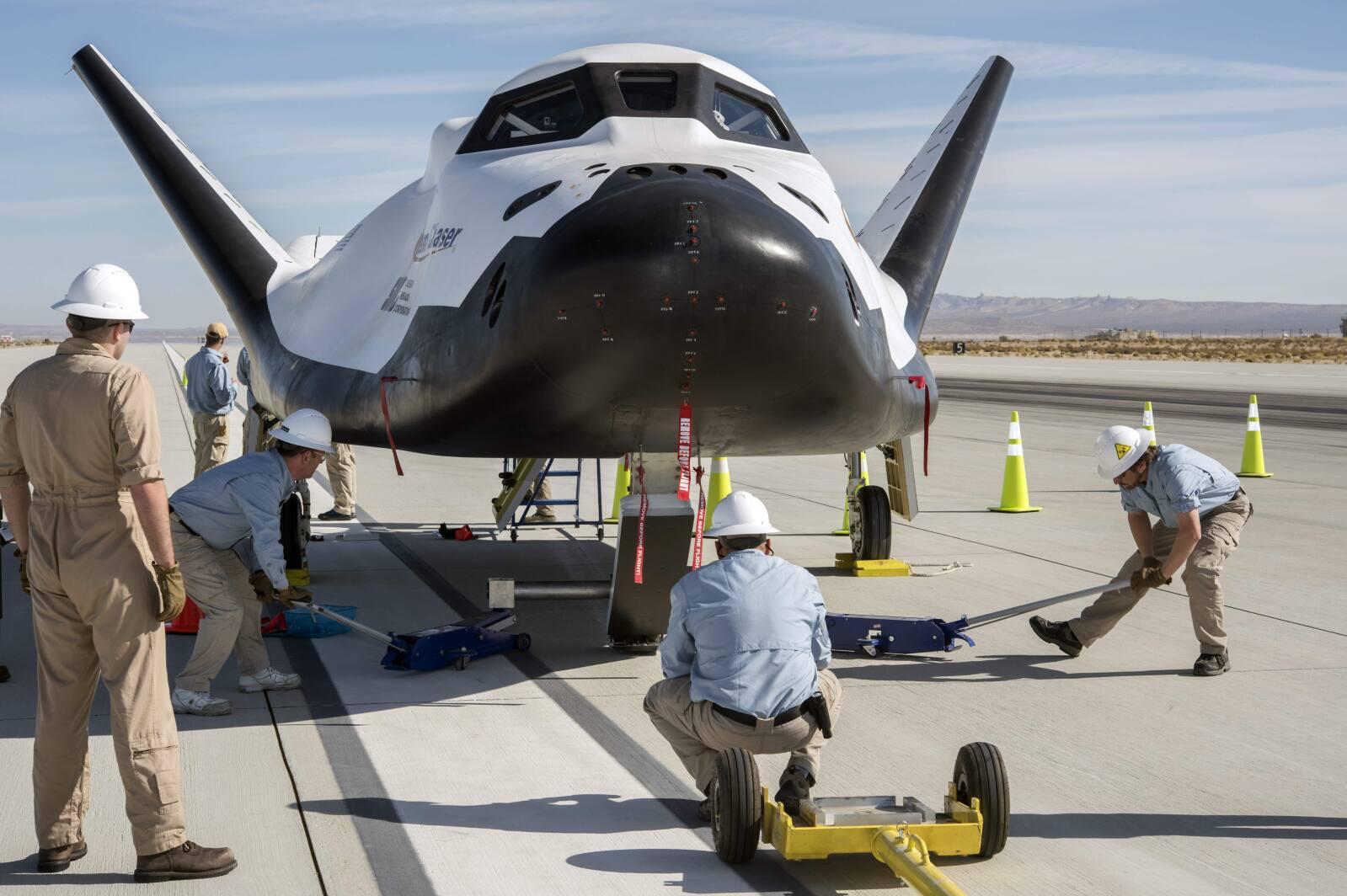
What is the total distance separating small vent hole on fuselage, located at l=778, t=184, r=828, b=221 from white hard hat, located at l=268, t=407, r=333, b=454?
10.4ft

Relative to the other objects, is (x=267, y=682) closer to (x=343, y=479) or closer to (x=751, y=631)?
(x=751, y=631)

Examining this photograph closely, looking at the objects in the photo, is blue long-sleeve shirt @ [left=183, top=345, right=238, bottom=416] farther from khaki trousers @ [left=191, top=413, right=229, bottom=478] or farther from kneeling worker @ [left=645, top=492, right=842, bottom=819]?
kneeling worker @ [left=645, top=492, right=842, bottom=819]

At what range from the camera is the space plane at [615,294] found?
7457 mm

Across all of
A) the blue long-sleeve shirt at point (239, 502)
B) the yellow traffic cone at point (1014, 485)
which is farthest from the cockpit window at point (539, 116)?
the yellow traffic cone at point (1014, 485)

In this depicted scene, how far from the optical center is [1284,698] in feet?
26.8

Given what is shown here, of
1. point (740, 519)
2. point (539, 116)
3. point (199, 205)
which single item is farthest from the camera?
point (199, 205)

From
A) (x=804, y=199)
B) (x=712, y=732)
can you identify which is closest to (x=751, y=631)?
(x=712, y=732)

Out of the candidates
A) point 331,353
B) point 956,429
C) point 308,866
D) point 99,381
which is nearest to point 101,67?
point 331,353

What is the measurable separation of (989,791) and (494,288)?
14.0ft

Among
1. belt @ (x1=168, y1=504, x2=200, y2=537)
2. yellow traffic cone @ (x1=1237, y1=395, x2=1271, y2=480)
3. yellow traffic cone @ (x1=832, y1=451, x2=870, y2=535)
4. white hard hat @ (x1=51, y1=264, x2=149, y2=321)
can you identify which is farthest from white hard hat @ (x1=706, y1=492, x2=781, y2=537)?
yellow traffic cone @ (x1=1237, y1=395, x2=1271, y2=480)

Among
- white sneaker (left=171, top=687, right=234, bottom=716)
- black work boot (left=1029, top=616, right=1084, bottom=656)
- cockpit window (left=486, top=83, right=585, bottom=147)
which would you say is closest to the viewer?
white sneaker (left=171, top=687, right=234, bottom=716)

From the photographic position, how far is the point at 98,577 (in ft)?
17.8

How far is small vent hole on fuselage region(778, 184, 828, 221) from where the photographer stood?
874 centimetres

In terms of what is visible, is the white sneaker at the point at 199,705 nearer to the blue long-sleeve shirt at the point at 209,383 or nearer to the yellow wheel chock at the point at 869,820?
the yellow wheel chock at the point at 869,820
